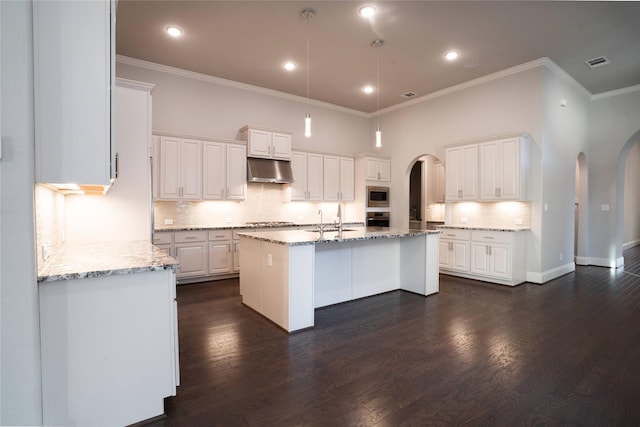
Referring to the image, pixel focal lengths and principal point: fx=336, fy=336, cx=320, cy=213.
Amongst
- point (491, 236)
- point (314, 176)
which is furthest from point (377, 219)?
point (491, 236)

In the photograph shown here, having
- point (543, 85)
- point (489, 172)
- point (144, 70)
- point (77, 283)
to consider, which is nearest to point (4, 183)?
point (77, 283)

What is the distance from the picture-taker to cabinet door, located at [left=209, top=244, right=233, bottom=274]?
Result: 214 inches

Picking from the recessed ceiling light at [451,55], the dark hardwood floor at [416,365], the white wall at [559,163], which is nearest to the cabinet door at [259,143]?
the dark hardwood floor at [416,365]

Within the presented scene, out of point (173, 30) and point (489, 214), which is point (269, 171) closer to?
point (173, 30)

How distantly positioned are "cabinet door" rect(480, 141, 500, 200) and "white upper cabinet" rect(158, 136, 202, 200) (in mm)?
4700

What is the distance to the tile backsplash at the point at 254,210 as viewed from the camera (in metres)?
5.66

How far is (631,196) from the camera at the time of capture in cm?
947

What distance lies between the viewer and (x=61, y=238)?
A: 2855mm

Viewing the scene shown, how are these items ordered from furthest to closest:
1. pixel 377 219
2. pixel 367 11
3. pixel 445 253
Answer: pixel 377 219
pixel 445 253
pixel 367 11

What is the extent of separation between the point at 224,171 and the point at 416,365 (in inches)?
172

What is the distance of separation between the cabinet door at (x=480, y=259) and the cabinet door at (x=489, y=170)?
32.2 inches

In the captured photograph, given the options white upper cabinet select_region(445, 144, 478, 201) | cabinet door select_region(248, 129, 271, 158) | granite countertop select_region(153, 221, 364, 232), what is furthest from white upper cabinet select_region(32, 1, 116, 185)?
white upper cabinet select_region(445, 144, 478, 201)

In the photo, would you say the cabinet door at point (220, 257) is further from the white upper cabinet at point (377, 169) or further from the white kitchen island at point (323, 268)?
the white upper cabinet at point (377, 169)

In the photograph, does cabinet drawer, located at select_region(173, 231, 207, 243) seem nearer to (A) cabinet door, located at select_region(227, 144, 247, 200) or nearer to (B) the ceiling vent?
(A) cabinet door, located at select_region(227, 144, 247, 200)
